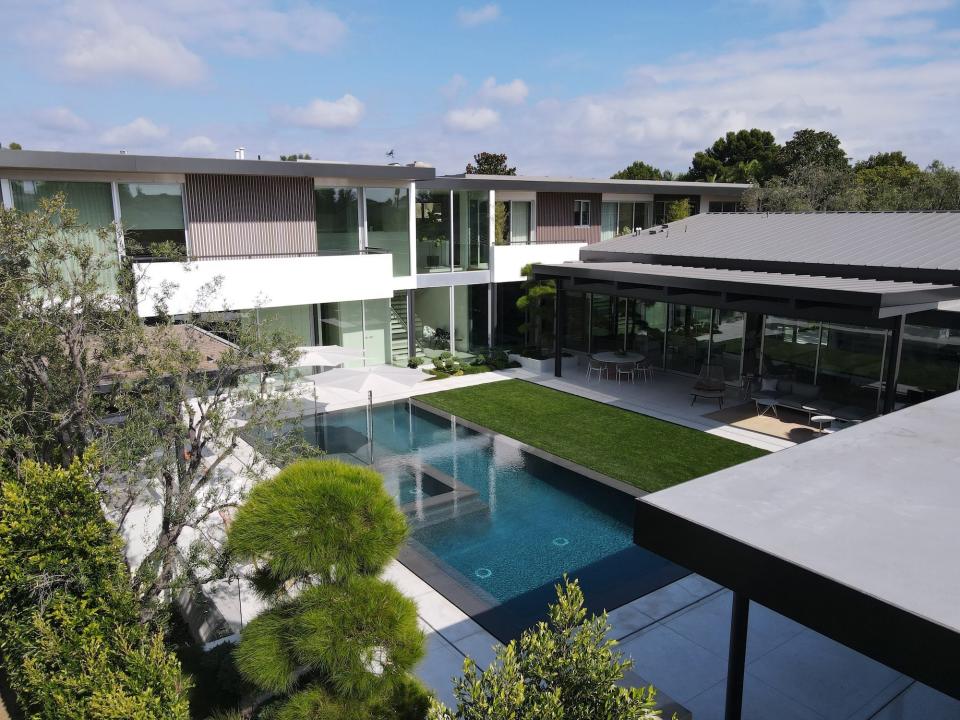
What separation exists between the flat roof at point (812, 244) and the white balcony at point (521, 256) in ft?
3.21

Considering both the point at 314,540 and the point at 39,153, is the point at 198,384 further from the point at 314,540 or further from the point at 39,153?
the point at 39,153

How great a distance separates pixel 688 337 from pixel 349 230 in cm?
1164

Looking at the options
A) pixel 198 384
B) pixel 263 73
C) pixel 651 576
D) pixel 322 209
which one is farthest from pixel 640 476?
pixel 263 73

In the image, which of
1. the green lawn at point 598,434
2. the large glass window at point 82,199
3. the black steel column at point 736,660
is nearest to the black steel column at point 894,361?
the green lawn at point 598,434

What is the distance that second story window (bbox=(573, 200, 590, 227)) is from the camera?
28.3m

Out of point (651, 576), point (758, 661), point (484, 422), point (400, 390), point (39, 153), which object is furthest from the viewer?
point (400, 390)

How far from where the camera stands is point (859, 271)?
1727 centimetres

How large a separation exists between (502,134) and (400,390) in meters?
53.8

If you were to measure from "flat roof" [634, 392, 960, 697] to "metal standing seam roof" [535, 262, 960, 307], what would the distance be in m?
7.22

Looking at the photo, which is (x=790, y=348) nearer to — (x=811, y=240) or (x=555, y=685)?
(x=811, y=240)

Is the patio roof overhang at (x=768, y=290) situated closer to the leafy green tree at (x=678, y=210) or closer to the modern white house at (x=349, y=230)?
the modern white house at (x=349, y=230)

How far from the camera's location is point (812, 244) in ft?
64.9

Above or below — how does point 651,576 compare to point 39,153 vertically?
below

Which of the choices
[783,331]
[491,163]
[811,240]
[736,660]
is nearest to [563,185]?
[811,240]
